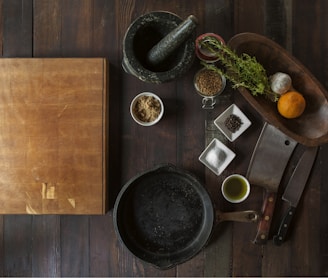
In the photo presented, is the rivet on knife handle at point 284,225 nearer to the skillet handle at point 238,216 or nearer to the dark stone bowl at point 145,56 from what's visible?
the skillet handle at point 238,216

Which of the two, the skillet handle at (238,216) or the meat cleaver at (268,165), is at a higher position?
the meat cleaver at (268,165)

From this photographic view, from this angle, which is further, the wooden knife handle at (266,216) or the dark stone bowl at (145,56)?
the wooden knife handle at (266,216)

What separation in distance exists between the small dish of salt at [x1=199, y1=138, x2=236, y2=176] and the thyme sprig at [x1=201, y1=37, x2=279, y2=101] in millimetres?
175

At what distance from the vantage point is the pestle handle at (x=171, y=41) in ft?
2.39

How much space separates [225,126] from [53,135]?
0.48 metres

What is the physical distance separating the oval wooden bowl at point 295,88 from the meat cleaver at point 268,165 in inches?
2.2

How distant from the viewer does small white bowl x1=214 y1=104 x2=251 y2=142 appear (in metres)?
0.95

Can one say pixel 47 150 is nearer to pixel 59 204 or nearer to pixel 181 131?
pixel 59 204

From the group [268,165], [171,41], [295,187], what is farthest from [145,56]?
[295,187]

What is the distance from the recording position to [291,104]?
2.87 feet

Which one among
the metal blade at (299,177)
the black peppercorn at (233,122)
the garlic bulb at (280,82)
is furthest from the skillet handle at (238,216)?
the garlic bulb at (280,82)

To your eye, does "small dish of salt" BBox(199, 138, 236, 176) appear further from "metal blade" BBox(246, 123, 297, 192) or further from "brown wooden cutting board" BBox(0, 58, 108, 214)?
"brown wooden cutting board" BBox(0, 58, 108, 214)

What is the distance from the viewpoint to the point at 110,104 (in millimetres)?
979

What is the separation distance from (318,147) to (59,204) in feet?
2.47
